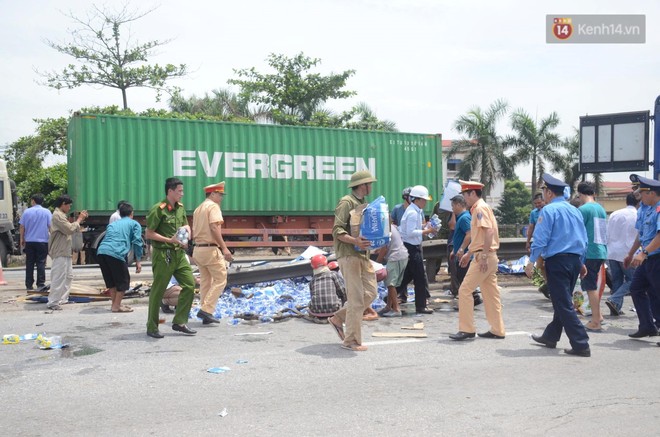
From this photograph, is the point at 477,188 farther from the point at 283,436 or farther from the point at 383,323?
the point at 283,436

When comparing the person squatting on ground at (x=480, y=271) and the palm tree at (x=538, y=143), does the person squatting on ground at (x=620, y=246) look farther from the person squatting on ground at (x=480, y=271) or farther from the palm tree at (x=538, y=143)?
the palm tree at (x=538, y=143)

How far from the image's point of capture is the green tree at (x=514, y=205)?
4275 cm

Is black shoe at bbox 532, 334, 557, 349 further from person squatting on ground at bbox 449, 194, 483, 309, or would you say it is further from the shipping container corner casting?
the shipping container corner casting

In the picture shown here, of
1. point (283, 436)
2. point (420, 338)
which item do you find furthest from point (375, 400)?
point (420, 338)

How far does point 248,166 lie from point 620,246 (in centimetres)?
1182

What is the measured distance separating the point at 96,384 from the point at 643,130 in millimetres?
8994

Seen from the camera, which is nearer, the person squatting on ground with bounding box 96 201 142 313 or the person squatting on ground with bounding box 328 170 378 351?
the person squatting on ground with bounding box 328 170 378 351

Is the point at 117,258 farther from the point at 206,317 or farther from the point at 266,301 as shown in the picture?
the point at 266,301

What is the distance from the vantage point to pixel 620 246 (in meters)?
8.39

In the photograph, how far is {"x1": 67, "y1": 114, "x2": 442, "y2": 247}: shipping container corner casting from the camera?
1675 cm

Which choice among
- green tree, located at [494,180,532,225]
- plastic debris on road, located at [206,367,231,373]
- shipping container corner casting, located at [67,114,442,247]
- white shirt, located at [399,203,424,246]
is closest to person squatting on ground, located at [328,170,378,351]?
plastic debris on road, located at [206,367,231,373]

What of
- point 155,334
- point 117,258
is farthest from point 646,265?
point 117,258

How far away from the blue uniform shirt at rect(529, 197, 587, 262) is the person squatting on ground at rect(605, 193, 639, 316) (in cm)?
245

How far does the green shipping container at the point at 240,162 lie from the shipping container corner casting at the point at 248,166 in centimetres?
3
